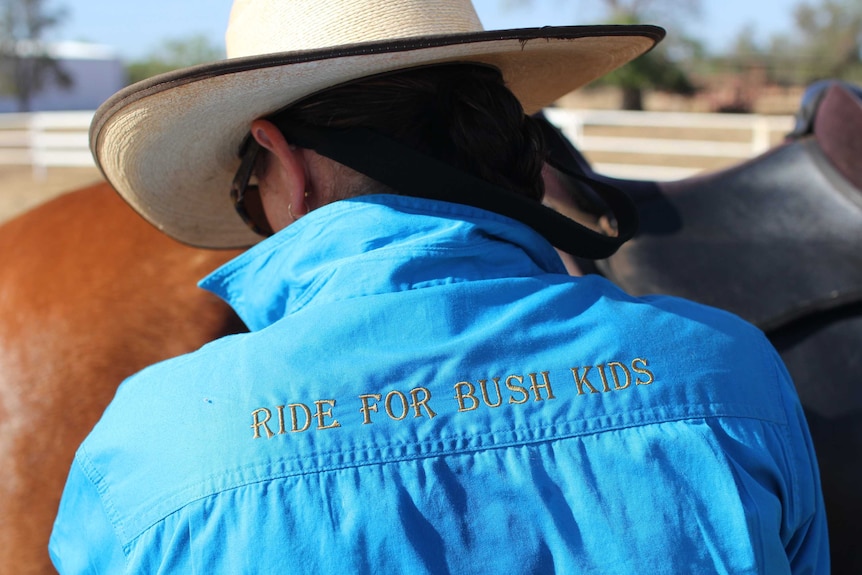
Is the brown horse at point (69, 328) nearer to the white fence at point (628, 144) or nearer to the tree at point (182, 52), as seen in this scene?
the white fence at point (628, 144)

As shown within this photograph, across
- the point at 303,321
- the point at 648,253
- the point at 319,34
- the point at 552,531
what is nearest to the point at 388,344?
the point at 303,321

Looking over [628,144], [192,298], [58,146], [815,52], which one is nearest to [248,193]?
[192,298]

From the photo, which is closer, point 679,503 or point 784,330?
point 679,503

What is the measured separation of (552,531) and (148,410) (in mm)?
401

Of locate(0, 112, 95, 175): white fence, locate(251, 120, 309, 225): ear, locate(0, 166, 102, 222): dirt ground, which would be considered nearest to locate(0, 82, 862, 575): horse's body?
locate(251, 120, 309, 225): ear

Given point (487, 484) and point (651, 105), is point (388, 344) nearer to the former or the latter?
point (487, 484)

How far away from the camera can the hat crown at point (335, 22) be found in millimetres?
936

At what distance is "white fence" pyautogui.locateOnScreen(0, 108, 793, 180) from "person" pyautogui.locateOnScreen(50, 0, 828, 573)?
597 cm

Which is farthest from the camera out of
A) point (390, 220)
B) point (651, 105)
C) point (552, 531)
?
point (651, 105)

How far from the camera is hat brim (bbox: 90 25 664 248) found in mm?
858

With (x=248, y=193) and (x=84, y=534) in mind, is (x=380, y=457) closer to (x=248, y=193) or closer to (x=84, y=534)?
(x=84, y=534)

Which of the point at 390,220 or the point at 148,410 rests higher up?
the point at 390,220

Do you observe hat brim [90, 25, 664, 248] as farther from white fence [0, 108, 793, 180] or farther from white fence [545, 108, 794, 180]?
white fence [545, 108, 794, 180]

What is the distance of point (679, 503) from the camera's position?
719 mm
